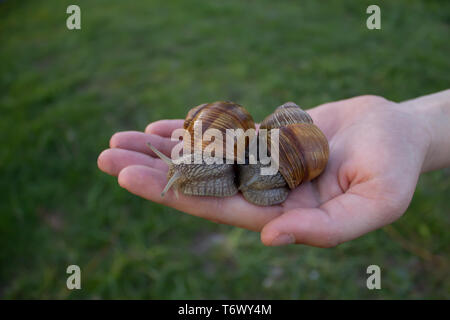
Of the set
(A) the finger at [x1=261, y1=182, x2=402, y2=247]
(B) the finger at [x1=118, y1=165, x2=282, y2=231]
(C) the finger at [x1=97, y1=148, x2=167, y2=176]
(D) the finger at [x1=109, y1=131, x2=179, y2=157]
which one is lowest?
(A) the finger at [x1=261, y1=182, x2=402, y2=247]

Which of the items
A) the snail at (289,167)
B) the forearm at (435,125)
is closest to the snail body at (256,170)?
the snail at (289,167)

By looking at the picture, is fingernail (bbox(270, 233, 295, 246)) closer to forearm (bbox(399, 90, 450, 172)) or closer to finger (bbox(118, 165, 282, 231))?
finger (bbox(118, 165, 282, 231))

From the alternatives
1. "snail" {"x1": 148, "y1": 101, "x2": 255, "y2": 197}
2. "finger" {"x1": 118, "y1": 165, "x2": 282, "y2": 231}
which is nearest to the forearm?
"finger" {"x1": 118, "y1": 165, "x2": 282, "y2": 231}

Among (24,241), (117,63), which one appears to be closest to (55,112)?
(117,63)

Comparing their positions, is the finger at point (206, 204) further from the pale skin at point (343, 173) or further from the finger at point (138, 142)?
the finger at point (138, 142)

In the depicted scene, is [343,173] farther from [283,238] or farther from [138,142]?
[138,142]
